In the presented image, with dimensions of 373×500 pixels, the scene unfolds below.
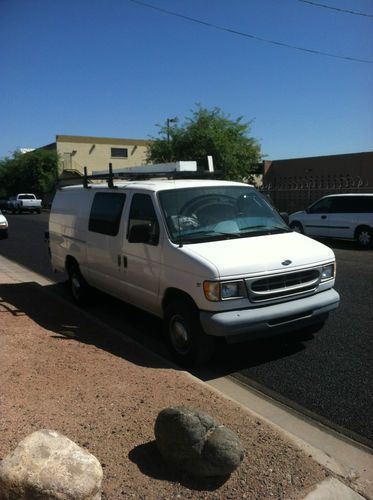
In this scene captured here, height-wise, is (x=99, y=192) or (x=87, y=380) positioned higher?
(x=99, y=192)

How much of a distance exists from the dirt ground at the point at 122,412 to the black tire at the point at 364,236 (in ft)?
34.1

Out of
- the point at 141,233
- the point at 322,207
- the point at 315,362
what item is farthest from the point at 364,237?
the point at 141,233

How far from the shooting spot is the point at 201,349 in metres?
5.05

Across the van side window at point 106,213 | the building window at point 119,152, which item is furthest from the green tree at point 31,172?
the van side window at point 106,213

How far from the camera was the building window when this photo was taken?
59062 millimetres

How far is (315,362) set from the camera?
5.26 metres

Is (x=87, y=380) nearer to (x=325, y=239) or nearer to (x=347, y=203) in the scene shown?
→ (x=347, y=203)

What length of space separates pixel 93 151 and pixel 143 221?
5373cm

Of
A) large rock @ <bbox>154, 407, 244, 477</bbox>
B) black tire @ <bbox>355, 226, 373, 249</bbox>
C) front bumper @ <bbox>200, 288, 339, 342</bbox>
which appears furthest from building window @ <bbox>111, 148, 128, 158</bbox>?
large rock @ <bbox>154, 407, 244, 477</bbox>

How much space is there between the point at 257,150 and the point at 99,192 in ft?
102

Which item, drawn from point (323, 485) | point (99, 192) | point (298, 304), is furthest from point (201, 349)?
point (99, 192)

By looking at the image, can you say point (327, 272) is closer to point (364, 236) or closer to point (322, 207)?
point (364, 236)

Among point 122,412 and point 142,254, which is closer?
point 122,412

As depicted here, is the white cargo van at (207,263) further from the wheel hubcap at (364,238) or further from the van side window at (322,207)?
the van side window at (322,207)
